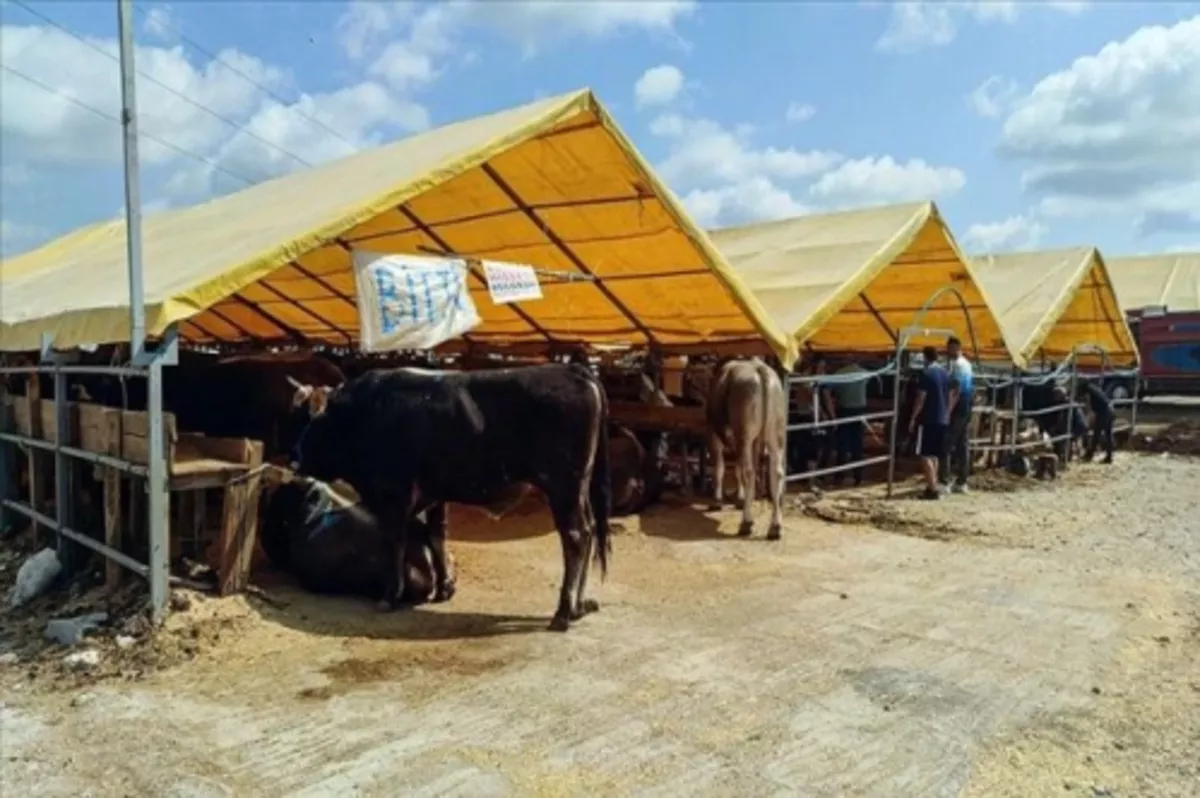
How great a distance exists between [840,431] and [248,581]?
8956mm

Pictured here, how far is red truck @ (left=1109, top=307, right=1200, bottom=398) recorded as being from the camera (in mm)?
22891

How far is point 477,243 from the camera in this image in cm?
1029

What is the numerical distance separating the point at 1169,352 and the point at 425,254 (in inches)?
824

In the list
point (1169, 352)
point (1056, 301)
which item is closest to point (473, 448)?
point (1056, 301)

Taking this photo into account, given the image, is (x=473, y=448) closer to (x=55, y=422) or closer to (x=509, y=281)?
(x=509, y=281)

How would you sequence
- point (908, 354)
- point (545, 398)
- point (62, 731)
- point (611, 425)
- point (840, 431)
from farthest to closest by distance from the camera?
point (908, 354) → point (840, 431) → point (611, 425) → point (545, 398) → point (62, 731)

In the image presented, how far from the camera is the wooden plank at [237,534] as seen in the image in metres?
6.35

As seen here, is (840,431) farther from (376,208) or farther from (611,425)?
(376,208)

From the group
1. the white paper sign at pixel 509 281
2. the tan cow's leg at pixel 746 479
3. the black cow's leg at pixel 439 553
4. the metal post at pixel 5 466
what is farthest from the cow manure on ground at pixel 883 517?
the metal post at pixel 5 466

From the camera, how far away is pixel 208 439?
286 inches

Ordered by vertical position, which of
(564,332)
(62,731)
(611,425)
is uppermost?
(564,332)

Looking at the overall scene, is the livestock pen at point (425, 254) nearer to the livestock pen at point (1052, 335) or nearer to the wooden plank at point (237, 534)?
the wooden plank at point (237, 534)

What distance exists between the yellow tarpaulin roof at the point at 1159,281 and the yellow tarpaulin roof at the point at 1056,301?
10677 millimetres

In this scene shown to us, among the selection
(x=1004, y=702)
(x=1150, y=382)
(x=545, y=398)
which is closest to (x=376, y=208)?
(x=545, y=398)
